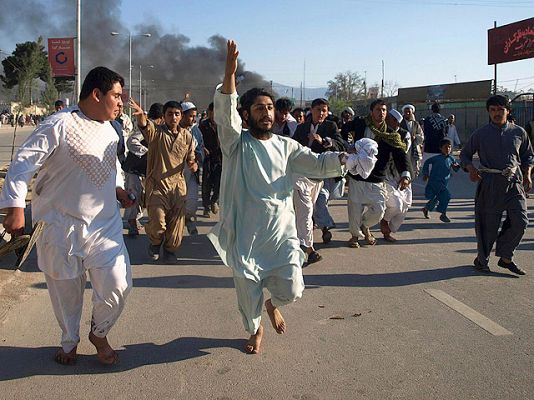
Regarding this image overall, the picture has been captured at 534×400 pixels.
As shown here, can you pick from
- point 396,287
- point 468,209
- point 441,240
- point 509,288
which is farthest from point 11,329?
point 468,209

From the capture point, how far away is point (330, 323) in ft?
14.9

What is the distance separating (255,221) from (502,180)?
3261 millimetres

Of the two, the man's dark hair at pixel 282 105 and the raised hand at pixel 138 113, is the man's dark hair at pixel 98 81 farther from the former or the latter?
the man's dark hair at pixel 282 105

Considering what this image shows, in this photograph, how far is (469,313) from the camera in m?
4.77

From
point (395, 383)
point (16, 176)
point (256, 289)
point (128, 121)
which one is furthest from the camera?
point (128, 121)

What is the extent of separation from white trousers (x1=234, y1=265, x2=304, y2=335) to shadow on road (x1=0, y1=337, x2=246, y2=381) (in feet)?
0.86

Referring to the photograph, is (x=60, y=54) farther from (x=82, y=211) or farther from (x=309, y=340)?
(x=309, y=340)

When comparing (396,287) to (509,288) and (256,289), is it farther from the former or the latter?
(256,289)

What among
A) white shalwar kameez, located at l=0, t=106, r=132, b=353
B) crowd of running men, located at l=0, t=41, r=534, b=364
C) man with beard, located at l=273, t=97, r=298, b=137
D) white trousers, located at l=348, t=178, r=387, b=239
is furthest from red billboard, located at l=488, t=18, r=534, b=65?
white shalwar kameez, located at l=0, t=106, r=132, b=353

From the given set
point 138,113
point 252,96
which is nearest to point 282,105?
point 138,113

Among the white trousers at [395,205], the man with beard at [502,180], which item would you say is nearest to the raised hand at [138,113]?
the white trousers at [395,205]

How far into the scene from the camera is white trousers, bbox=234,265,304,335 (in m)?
3.87

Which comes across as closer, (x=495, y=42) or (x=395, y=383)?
(x=395, y=383)

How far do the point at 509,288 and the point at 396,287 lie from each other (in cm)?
104
